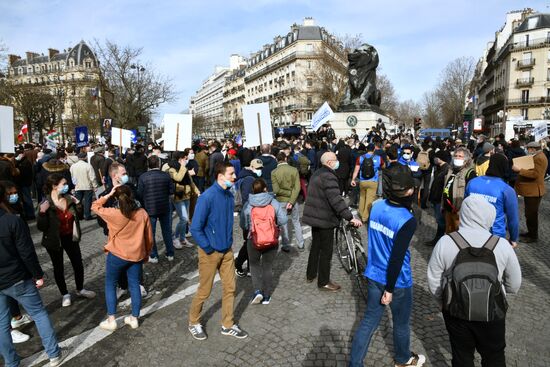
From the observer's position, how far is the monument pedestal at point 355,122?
22.0 m

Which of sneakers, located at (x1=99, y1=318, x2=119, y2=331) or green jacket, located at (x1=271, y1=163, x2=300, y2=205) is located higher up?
green jacket, located at (x1=271, y1=163, x2=300, y2=205)

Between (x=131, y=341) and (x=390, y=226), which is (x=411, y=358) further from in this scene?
(x=131, y=341)

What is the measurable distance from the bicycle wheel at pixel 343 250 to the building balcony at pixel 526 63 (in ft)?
212

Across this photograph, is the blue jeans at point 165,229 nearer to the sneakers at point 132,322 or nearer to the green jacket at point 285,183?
the green jacket at point 285,183

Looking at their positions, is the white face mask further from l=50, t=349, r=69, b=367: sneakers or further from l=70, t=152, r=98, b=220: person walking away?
l=70, t=152, r=98, b=220: person walking away

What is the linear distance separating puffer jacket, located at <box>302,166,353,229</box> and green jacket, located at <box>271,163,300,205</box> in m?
1.47

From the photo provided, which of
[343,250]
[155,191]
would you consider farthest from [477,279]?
[155,191]

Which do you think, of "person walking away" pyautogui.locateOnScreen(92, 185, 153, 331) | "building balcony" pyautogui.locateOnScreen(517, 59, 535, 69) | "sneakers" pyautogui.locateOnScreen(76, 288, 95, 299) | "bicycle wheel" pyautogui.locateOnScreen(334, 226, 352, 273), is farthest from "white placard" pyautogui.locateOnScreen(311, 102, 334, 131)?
"building balcony" pyautogui.locateOnScreen(517, 59, 535, 69)

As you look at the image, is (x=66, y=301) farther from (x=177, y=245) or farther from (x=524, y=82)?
(x=524, y=82)

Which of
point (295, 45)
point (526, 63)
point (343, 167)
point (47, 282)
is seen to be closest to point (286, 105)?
point (295, 45)

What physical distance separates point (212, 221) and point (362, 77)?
2080 cm

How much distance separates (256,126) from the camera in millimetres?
8484

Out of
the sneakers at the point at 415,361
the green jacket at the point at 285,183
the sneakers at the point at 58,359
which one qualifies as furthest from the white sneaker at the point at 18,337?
the green jacket at the point at 285,183

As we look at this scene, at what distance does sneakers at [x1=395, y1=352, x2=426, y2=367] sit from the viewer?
3.36 metres
